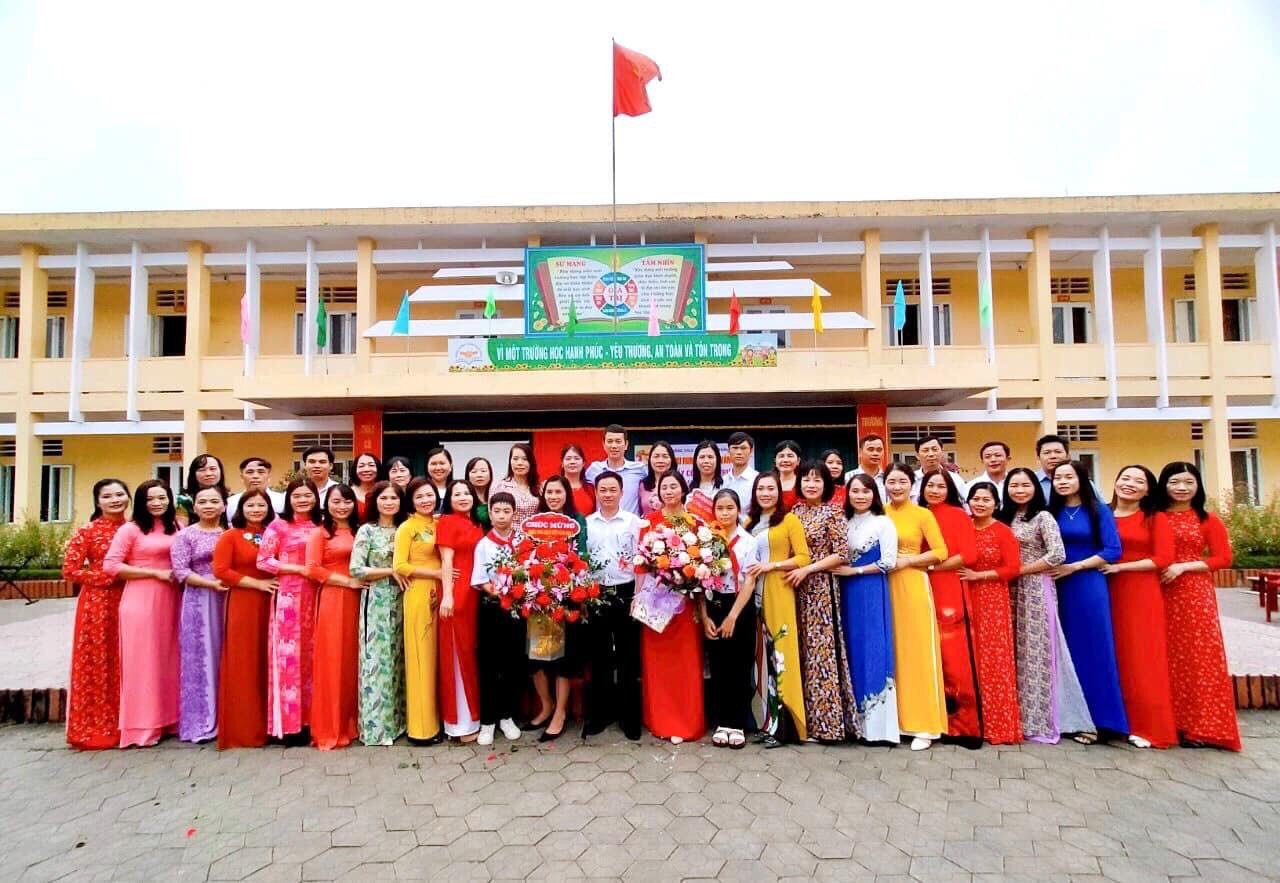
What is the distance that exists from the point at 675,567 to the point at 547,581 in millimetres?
713

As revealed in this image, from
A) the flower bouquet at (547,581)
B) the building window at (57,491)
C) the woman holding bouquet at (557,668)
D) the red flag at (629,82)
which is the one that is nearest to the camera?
the flower bouquet at (547,581)

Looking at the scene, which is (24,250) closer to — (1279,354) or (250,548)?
(250,548)

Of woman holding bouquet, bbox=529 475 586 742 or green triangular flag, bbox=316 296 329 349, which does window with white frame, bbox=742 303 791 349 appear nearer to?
green triangular flag, bbox=316 296 329 349

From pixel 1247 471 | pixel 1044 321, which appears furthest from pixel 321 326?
pixel 1247 471

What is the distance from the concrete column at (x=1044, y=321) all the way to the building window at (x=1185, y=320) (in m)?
3.40

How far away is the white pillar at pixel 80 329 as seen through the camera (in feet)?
39.5

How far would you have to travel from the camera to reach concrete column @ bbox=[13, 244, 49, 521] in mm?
12031

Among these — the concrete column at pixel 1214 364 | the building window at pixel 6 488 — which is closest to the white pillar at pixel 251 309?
the building window at pixel 6 488

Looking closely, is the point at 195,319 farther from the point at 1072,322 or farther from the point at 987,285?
the point at 1072,322

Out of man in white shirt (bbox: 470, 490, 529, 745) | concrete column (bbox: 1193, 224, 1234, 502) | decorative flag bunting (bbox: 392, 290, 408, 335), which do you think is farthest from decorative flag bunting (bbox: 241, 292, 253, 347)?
concrete column (bbox: 1193, 224, 1234, 502)

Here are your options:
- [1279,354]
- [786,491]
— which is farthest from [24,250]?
[1279,354]

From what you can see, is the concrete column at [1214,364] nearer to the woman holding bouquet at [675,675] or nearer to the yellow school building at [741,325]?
the yellow school building at [741,325]

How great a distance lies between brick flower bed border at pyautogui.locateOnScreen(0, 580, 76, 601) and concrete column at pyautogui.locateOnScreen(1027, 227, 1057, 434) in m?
15.5

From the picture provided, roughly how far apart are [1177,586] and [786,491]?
2.22 metres
